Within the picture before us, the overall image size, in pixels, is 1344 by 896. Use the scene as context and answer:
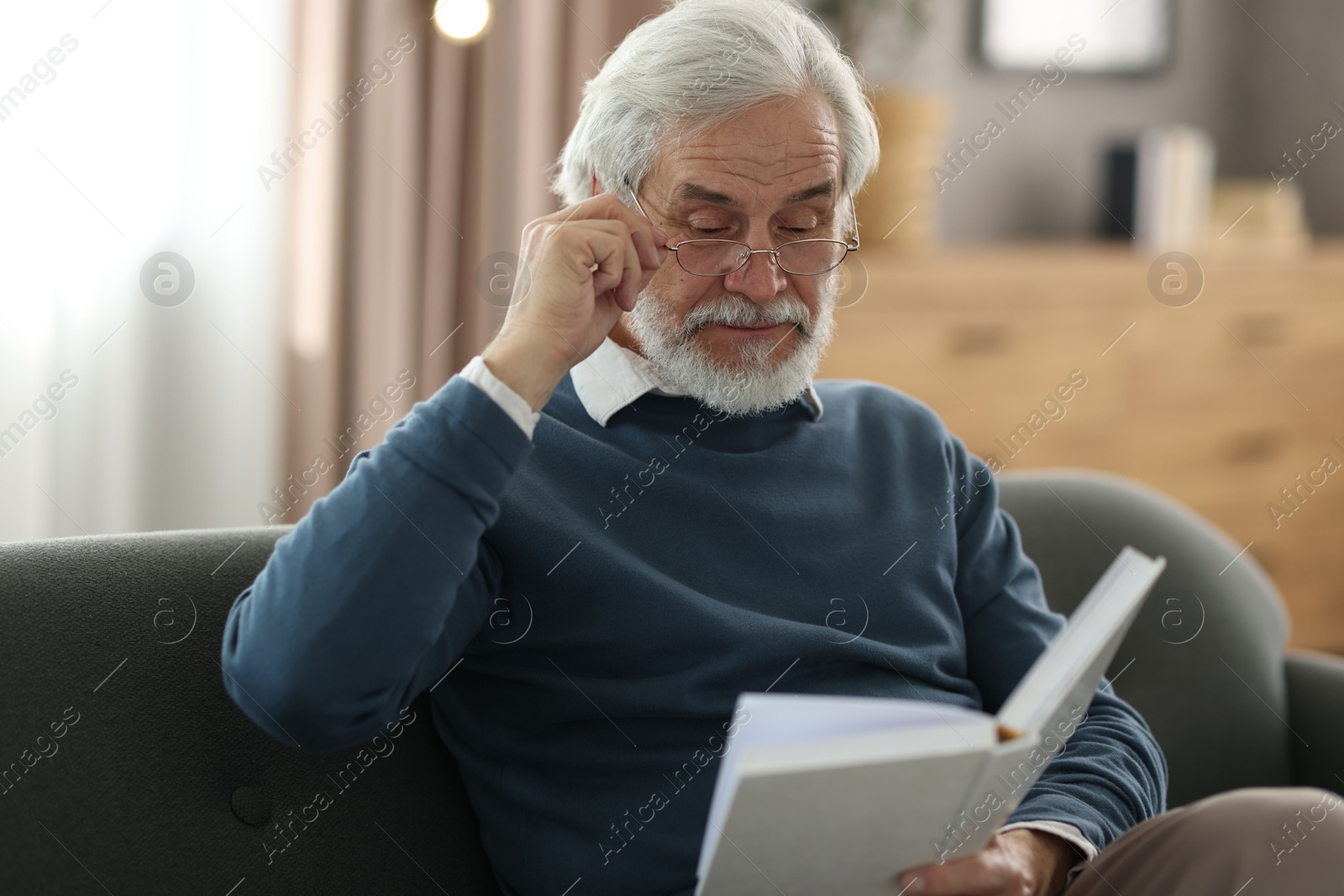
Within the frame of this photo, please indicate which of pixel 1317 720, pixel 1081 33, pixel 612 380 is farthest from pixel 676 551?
pixel 1081 33

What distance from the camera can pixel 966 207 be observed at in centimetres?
343

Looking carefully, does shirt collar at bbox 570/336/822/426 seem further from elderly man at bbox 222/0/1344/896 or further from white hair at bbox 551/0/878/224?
white hair at bbox 551/0/878/224

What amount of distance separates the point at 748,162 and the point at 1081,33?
8.70 ft

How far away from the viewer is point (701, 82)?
124 centimetres

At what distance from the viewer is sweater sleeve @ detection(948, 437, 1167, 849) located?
1195mm

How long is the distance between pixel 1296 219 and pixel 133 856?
344 centimetres

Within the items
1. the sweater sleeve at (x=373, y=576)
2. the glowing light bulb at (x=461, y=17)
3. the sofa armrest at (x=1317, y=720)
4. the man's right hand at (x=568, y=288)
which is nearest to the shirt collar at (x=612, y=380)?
the man's right hand at (x=568, y=288)

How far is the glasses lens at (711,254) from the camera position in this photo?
1.26 meters

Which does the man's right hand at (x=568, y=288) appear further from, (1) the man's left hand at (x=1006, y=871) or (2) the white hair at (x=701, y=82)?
(1) the man's left hand at (x=1006, y=871)

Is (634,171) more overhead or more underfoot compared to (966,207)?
more overhead

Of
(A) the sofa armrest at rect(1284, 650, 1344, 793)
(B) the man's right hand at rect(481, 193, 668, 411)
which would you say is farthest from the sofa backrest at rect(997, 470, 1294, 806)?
(B) the man's right hand at rect(481, 193, 668, 411)

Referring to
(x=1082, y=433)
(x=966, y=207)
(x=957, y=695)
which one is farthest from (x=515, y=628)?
(x=966, y=207)

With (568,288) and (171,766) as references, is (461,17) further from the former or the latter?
(171,766)

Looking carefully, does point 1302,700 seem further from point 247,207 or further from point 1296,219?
point 1296,219
